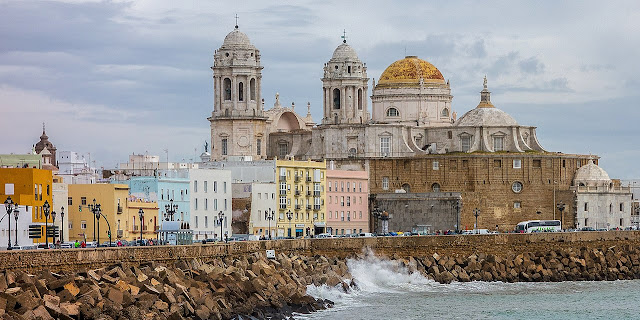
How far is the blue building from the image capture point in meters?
93.0

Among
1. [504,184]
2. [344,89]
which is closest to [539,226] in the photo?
[504,184]

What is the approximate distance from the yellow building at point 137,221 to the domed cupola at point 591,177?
116 feet

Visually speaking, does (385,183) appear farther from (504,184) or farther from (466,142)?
(504,184)

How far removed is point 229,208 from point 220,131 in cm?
1496

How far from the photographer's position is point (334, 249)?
7650 centimetres

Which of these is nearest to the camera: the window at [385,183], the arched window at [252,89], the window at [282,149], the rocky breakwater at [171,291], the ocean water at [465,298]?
the rocky breakwater at [171,291]

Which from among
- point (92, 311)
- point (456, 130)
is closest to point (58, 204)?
point (92, 311)

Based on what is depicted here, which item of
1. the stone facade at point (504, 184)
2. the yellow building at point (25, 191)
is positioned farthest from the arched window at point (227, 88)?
the yellow building at point (25, 191)

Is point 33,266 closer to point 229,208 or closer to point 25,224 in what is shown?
point 25,224

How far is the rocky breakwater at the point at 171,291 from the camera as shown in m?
47.4

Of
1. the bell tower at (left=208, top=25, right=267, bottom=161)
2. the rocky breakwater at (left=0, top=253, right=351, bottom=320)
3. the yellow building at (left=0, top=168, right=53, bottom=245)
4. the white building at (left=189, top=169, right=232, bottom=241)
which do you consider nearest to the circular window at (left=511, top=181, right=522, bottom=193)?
the bell tower at (left=208, top=25, right=267, bottom=161)

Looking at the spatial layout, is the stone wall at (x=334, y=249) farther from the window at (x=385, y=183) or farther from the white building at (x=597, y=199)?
the window at (x=385, y=183)

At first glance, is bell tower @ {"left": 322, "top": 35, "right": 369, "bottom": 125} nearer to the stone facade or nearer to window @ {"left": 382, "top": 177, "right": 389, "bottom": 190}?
window @ {"left": 382, "top": 177, "right": 389, "bottom": 190}

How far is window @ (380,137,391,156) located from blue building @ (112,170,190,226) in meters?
23.7
